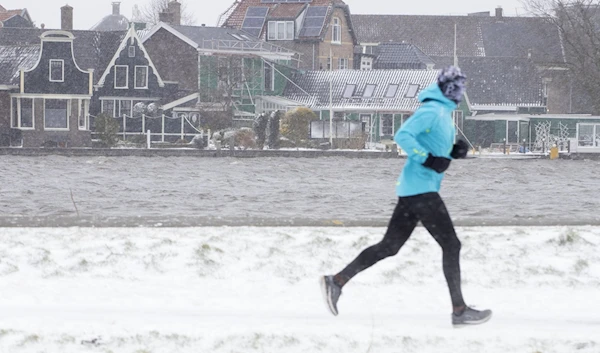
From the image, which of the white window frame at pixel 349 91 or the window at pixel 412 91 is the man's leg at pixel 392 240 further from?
the white window frame at pixel 349 91

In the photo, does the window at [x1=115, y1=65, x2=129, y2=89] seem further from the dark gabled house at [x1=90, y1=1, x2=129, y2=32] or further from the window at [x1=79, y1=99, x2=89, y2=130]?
the dark gabled house at [x1=90, y1=1, x2=129, y2=32]

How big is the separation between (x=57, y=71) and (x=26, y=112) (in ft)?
8.42

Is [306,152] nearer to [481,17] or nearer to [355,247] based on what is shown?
[355,247]

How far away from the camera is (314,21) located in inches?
2916

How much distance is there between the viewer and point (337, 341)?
21.9 ft

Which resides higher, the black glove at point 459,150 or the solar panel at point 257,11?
the solar panel at point 257,11

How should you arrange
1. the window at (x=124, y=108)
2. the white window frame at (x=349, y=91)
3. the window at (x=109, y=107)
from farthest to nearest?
the white window frame at (x=349, y=91) → the window at (x=124, y=108) → the window at (x=109, y=107)

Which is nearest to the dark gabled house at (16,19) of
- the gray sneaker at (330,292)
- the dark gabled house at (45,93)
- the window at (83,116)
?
the dark gabled house at (45,93)

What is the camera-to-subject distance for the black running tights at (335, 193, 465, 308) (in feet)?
23.1

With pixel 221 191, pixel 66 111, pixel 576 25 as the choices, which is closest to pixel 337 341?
pixel 221 191

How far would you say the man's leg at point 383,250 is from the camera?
23.7ft

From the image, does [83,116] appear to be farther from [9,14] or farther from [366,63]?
[9,14]

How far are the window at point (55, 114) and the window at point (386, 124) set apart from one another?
54.0 ft

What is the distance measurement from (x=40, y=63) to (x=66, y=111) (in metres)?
2.79
